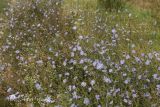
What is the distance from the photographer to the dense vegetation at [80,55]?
4.37m

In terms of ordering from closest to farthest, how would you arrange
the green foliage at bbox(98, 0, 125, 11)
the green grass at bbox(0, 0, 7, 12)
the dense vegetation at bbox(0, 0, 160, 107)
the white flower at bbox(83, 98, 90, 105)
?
the white flower at bbox(83, 98, 90, 105) < the dense vegetation at bbox(0, 0, 160, 107) < the green foliage at bbox(98, 0, 125, 11) < the green grass at bbox(0, 0, 7, 12)

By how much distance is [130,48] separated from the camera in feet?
18.0

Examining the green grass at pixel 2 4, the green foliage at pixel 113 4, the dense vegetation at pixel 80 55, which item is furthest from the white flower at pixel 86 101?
the green grass at pixel 2 4

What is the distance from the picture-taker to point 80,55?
525cm

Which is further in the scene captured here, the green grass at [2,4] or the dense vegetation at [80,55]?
the green grass at [2,4]

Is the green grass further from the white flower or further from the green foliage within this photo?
the white flower

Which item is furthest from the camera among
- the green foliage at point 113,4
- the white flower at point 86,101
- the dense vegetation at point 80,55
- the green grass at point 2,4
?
the green grass at point 2,4

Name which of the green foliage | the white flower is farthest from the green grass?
the white flower

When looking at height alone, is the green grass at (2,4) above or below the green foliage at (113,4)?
below

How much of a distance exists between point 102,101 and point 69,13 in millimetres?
3555

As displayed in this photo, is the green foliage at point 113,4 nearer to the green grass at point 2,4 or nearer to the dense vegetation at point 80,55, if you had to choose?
the dense vegetation at point 80,55

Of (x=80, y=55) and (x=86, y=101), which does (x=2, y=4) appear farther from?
(x=86, y=101)

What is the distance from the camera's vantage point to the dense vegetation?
437 cm

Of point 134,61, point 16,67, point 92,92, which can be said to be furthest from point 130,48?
point 16,67
